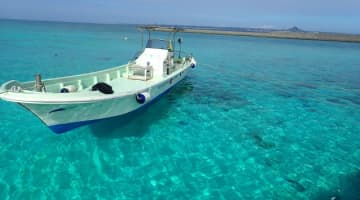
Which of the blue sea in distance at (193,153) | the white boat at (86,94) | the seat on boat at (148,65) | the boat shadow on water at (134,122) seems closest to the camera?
the blue sea in distance at (193,153)

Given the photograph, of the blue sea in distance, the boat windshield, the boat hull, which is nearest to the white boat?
the boat hull

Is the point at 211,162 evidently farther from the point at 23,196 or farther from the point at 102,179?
the point at 23,196

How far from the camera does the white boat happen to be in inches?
287

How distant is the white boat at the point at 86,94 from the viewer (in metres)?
7.29

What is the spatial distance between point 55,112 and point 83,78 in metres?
3.07

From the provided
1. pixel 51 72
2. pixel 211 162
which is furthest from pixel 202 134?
pixel 51 72

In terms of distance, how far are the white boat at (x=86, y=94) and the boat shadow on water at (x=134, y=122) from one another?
0.65 meters

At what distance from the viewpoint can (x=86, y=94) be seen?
804cm

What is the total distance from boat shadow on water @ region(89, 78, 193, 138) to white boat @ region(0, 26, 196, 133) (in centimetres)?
65

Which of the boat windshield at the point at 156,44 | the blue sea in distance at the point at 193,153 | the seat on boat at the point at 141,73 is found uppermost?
the boat windshield at the point at 156,44

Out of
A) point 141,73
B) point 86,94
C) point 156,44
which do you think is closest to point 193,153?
point 86,94

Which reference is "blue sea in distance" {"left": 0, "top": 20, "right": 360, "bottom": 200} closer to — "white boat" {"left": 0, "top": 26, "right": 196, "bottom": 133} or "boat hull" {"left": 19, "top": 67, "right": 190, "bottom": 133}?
"boat hull" {"left": 19, "top": 67, "right": 190, "bottom": 133}

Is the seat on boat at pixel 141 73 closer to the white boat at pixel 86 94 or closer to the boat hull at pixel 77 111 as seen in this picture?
the white boat at pixel 86 94

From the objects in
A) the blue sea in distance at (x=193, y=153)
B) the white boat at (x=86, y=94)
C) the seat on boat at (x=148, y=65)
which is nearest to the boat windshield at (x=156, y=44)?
the seat on boat at (x=148, y=65)
